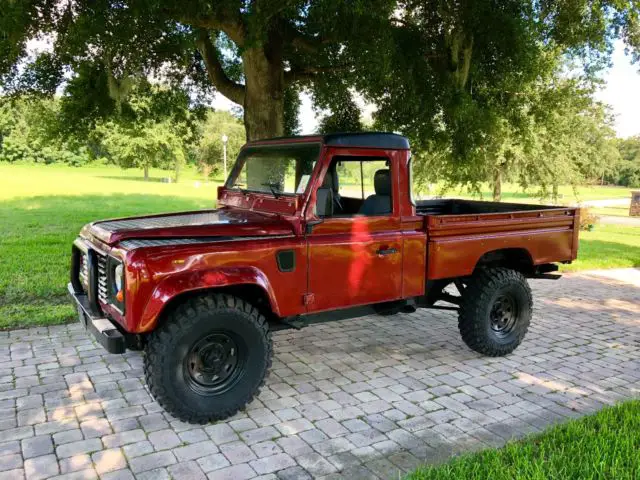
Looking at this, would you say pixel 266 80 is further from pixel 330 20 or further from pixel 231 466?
pixel 231 466

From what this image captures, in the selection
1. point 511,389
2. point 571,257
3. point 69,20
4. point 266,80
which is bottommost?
point 511,389

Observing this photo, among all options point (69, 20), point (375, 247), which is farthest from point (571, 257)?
point (69, 20)

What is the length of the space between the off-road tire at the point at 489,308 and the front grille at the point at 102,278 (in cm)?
327

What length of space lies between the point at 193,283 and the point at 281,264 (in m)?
0.70

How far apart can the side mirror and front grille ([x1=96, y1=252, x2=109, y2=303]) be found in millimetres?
1647

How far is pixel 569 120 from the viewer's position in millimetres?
17438

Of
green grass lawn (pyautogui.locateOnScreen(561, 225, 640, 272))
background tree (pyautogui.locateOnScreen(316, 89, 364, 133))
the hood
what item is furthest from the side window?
green grass lawn (pyautogui.locateOnScreen(561, 225, 640, 272))

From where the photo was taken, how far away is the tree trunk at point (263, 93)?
330 inches

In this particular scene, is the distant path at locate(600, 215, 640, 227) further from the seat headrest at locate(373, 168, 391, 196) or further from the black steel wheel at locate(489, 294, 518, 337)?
the seat headrest at locate(373, 168, 391, 196)

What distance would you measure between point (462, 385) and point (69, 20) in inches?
279

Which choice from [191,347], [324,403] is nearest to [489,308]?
[324,403]

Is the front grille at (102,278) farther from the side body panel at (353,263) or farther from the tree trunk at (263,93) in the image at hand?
the tree trunk at (263,93)

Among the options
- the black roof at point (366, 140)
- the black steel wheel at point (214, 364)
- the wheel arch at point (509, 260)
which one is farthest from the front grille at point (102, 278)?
the wheel arch at point (509, 260)

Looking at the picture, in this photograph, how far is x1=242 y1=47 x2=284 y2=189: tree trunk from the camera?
8.38 metres
